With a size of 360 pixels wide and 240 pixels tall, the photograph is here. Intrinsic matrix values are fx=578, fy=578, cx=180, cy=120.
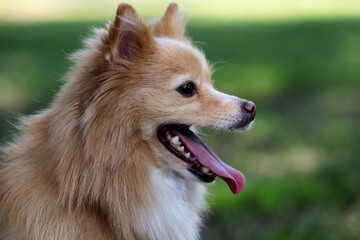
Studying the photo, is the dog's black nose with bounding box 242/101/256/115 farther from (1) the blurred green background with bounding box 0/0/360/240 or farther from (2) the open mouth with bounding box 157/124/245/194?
(1) the blurred green background with bounding box 0/0/360/240

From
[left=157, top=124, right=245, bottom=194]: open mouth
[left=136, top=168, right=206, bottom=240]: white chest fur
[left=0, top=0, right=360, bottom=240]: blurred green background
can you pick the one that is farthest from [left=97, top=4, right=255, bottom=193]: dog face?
[left=0, top=0, right=360, bottom=240]: blurred green background

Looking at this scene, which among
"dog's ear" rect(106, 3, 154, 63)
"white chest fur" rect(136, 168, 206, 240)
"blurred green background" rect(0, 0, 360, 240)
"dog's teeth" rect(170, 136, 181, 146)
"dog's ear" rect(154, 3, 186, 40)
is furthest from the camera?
"blurred green background" rect(0, 0, 360, 240)

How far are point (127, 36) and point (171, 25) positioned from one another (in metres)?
0.54

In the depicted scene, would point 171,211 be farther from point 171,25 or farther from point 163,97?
point 171,25

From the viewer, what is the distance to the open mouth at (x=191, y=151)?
3424 mm

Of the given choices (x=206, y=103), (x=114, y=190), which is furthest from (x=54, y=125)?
(x=206, y=103)

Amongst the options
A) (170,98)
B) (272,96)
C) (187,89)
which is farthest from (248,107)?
(272,96)

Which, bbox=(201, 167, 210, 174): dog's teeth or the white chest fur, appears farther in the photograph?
bbox=(201, 167, 210, 174): dog's teeth

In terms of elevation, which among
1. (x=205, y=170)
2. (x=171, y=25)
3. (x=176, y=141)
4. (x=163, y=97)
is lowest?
(x=205, y=170)

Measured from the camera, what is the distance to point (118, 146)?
322 cm

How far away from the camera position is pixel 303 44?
39.3ft

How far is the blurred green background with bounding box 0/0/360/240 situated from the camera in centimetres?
521

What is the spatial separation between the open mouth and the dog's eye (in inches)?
7.5

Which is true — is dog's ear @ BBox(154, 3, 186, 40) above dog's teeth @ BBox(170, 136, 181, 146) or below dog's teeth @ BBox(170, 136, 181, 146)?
above
